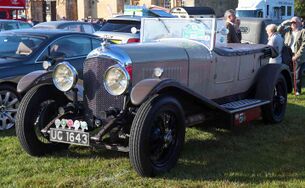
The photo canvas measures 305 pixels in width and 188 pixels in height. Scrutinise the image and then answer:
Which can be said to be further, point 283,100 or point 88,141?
point 283,100

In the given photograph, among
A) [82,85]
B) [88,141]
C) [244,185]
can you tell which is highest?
[82,85]

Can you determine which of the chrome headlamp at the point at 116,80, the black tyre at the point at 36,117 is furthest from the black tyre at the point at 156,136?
the black tyre at the point at 36,117

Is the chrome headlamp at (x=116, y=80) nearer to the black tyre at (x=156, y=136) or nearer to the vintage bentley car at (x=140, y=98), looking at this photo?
the vintage bentley car at (x=140, y=98)

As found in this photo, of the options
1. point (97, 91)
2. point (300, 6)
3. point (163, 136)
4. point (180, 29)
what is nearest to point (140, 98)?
point (163, 136)

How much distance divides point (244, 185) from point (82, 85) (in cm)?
209

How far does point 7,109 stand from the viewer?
709 centimetres

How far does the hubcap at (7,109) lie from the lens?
7.04m

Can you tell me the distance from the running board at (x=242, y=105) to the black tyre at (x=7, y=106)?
3006mm

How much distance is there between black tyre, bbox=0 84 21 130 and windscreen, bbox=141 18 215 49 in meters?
2.05

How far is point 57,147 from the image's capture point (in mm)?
5883

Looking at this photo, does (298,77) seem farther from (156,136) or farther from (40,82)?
(40,82)

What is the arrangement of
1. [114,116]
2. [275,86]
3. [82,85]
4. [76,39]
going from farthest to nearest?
[76,39] < [275,86] < [82,85] < [114,116]

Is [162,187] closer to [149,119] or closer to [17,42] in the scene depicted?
[149,119]

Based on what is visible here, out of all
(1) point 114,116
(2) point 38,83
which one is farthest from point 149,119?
(2) point 38,83
